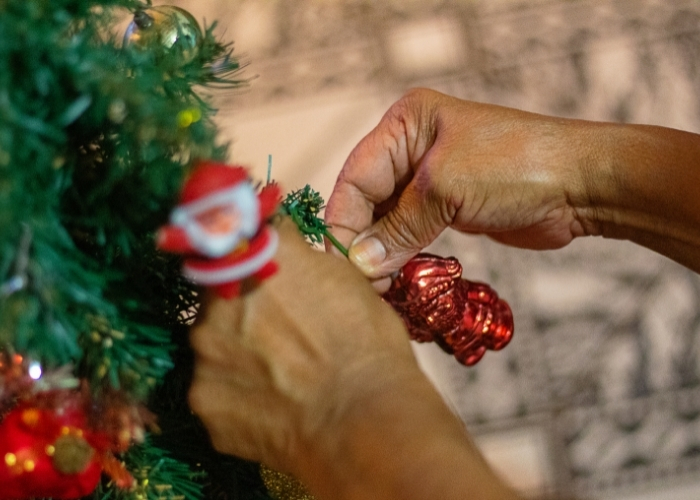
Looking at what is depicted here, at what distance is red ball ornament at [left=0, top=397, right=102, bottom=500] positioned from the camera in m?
0.35

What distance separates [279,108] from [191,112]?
2.48ft

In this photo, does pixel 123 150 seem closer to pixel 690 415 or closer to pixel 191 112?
pixel 191 112

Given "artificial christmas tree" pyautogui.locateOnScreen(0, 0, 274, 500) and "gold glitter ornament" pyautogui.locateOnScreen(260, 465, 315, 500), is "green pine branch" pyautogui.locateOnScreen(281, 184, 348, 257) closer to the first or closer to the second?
"artificial christmas tree" pyautogui.locateOnScreen(0, 0, 274, 500)

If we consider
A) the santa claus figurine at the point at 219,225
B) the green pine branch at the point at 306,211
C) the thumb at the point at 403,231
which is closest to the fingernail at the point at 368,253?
the thumb at the point at 403,231

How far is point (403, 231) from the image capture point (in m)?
0.63

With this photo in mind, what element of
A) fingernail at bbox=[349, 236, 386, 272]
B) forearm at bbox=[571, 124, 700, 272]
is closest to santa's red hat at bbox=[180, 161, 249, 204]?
fingernail at bbox=[349, 236, 386, 272]

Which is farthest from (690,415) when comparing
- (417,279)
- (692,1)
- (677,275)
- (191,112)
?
(191,112)

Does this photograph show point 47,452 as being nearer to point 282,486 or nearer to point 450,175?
point 282,486

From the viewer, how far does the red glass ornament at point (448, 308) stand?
0.57 metres

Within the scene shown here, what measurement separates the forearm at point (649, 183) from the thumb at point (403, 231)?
179 mm

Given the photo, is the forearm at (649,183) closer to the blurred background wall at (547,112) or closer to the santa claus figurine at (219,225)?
the blurred background wall at (547,112)

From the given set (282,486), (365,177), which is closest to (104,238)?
(282,486)

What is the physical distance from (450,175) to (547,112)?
48cm

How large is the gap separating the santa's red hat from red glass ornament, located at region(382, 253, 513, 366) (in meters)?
0.30
